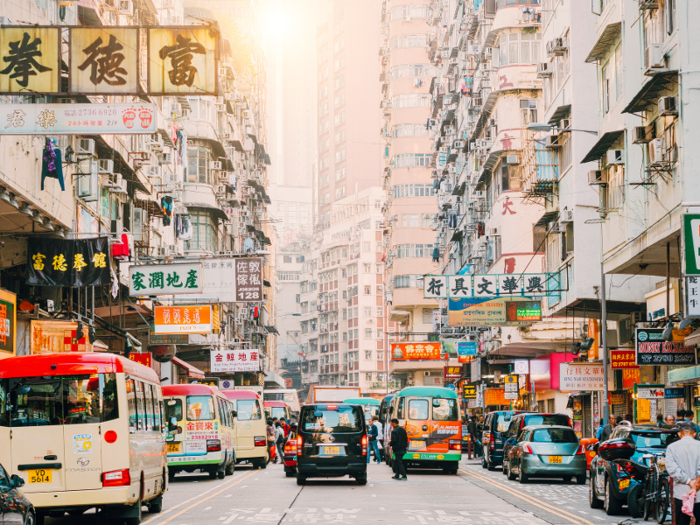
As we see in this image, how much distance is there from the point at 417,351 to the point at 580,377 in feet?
124

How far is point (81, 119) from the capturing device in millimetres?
14656

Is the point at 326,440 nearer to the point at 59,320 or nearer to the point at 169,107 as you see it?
the point at 59,320

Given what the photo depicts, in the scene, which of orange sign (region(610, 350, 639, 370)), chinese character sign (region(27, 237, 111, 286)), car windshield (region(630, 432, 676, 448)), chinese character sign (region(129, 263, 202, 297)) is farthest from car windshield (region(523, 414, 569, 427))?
chinese character sign (region(27, 237, 111, 286))

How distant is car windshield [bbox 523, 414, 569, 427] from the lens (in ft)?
94.0

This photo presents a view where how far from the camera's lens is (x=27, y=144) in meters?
21.6

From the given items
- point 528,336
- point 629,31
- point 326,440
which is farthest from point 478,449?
point 629,31

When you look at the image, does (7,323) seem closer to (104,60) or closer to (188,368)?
(104,60)

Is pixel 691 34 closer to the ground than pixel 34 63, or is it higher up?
higher up

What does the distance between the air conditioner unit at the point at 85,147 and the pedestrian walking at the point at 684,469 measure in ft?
62.9

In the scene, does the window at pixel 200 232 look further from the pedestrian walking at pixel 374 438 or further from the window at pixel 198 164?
the pedestrian walking at pixel 374 438

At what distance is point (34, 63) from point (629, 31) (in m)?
13.4

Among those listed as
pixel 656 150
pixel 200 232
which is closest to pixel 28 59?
pixel 656 150

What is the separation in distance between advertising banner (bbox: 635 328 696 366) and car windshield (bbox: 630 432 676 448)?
8373mm

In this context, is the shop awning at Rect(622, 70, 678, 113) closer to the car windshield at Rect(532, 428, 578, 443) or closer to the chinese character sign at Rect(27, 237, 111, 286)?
the car windshield at Rect(532, 428, 578, 443)
